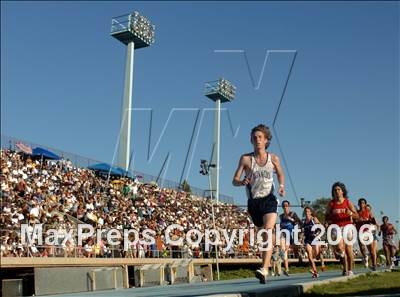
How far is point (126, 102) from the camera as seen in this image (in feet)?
151

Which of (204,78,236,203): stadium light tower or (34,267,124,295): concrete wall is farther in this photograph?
(204,78,236,203): stadium light tower

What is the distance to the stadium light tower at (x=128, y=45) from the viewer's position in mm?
44188

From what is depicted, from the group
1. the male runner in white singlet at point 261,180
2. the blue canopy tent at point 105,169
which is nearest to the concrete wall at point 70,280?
the blue canopy tent at point 105,169

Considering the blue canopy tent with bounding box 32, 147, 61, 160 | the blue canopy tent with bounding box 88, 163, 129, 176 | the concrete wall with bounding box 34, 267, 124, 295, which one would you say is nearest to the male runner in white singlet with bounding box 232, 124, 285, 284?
the concrete wall with bounding box 34, 267, 124, 295

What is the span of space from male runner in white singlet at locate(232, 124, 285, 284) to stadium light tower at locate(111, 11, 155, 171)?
122ft

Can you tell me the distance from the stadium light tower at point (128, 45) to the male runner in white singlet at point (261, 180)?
37078 mm

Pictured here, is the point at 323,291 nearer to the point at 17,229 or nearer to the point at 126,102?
the point at 17,229

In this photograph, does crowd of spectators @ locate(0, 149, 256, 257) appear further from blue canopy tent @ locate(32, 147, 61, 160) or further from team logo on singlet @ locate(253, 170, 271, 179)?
team logo on singlet @ locate(253, 170, 271, 179)

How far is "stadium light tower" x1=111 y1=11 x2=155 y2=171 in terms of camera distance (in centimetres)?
4419

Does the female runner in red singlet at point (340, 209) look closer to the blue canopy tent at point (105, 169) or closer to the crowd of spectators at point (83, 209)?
the crowd of spectators at point (83, 209)

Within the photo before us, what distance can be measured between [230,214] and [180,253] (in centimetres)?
1534

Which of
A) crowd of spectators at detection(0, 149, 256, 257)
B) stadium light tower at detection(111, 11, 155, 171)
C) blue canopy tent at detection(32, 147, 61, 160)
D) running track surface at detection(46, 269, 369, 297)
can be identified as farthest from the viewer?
stadium light tower at detection(111, 11, 155, 171)

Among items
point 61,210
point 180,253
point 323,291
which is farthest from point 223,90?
point 323,291

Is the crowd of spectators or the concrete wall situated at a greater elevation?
the crowd of spectators
